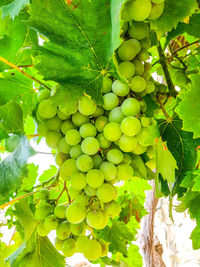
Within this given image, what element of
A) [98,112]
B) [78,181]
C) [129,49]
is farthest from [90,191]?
[129,49]

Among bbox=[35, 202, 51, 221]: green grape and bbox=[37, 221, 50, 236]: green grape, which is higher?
bbox=[35, 202, 51, 221]: green grape

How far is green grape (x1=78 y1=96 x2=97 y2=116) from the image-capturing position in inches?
17.5

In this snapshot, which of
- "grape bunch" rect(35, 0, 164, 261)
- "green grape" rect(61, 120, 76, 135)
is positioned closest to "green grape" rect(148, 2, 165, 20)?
"grape bunch" rect(35, 0, 164, 261)

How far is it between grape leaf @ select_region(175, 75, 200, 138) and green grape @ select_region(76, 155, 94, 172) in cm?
17

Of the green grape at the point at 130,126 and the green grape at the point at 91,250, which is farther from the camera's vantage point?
the green grape at the point at 91,250

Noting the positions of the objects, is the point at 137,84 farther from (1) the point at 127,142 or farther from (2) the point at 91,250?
(2) the point at 91,250

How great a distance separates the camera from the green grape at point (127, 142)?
0.44m

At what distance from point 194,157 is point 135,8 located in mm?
308

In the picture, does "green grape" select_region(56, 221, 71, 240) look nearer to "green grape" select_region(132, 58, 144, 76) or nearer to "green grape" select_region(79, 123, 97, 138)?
"green grape" select_region(79, 123, 97, 138)

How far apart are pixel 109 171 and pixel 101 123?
0.08 m

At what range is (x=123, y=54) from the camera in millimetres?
461

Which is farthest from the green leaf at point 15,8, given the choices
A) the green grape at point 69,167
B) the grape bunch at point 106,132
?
the green grape at point 69,167

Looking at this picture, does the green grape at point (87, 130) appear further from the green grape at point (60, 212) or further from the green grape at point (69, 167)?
the green grape at point (60, 212)

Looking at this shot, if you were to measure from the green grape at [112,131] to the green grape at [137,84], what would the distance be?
7cm
